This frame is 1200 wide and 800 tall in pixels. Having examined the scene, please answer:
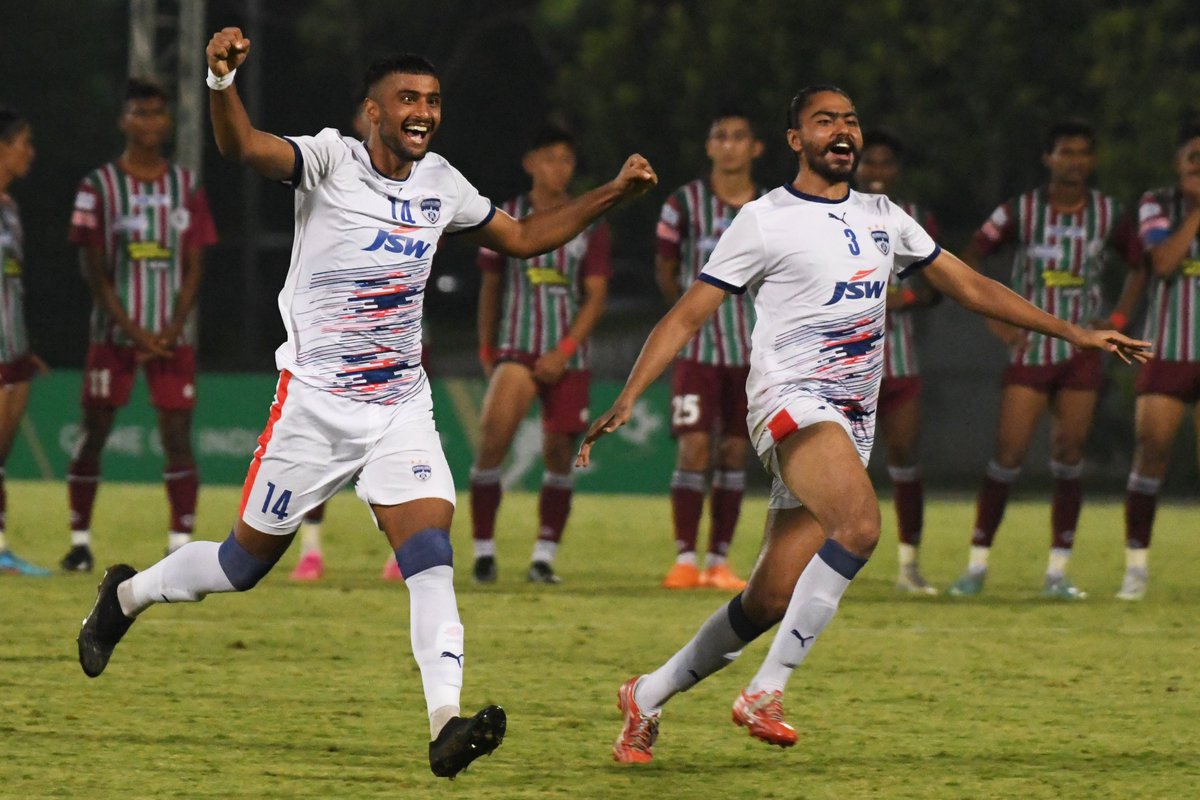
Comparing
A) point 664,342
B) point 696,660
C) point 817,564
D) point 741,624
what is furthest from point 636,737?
point 664,342

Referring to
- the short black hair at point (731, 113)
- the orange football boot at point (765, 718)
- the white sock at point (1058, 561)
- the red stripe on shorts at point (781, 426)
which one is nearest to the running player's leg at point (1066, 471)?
the white sock at point (1058, 561)

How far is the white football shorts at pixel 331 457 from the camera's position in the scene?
612 cm

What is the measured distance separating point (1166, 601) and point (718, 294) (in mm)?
5451

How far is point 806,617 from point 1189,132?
509 cm

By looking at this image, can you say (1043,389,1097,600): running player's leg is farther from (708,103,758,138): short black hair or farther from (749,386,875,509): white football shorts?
(749,386,875,509): white football shorts

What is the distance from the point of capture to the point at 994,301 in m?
6.67

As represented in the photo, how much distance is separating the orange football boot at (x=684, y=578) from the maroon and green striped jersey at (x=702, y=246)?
1.09m

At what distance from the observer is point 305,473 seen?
6.16 meters

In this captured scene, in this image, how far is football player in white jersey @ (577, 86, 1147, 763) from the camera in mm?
6160

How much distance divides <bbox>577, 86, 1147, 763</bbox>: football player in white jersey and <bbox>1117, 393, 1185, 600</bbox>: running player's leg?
13.5 feet

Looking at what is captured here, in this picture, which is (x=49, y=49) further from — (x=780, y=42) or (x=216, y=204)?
(x=780, y=42)

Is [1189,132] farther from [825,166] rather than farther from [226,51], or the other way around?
[226,51]

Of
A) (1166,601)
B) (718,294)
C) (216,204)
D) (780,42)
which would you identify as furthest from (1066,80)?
(718,294)

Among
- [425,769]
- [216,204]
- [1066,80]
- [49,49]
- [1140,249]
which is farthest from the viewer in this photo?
[216,204]
